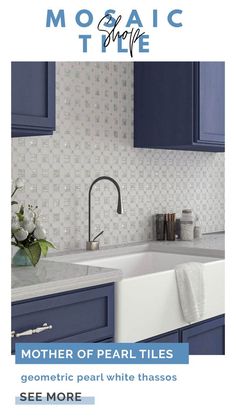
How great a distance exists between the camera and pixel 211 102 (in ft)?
10.8

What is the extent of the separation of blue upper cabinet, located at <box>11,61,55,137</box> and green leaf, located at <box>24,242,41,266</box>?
0.43 metres

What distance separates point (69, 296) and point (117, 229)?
1.27 metres

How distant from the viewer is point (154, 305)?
7.70 ft

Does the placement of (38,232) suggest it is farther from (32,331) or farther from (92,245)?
(92,245)

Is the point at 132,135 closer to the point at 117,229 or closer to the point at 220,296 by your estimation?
the point at 117,229

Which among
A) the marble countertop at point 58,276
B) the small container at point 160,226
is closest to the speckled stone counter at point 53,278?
the marble countertop at point 58,276

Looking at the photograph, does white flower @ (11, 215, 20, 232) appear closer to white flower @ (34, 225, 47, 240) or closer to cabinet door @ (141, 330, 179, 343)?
white flower @ (34, 225, 47, 240)

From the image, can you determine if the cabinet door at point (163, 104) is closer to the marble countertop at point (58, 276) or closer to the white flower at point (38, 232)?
the marble countertop at point (58, 276)

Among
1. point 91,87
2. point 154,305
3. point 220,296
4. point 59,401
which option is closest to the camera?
point 59,401

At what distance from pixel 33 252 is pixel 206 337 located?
989 millimetres

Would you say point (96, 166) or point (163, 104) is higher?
point (163, 104)

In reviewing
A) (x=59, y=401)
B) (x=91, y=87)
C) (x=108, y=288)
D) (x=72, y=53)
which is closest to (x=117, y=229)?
(x=91, y=87)

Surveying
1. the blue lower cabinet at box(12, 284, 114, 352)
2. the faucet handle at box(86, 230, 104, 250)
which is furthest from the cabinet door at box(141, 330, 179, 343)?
the faucet handle at box(86, 230, 104, 250)

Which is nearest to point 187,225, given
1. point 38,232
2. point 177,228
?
point 177,228
